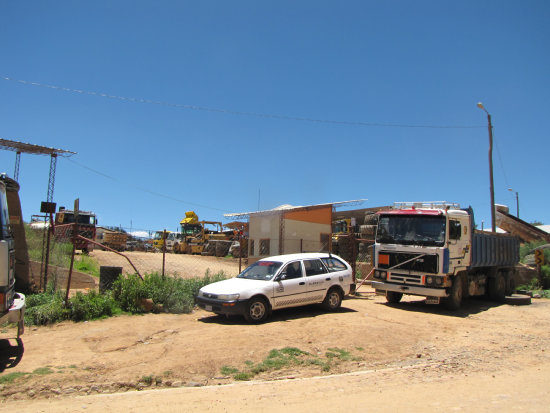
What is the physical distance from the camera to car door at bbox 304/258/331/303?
36.6ft

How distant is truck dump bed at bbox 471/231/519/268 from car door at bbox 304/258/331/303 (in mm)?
5471

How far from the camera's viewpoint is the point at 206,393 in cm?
568

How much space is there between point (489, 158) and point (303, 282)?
14.6 metres

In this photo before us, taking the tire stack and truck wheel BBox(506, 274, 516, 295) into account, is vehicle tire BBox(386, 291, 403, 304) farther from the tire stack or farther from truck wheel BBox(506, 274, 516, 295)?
the tire stack

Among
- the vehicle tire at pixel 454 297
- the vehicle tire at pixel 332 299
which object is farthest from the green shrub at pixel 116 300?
the vehicle tire at pixel 454 297

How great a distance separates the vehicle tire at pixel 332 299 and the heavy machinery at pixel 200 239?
24.2 meters

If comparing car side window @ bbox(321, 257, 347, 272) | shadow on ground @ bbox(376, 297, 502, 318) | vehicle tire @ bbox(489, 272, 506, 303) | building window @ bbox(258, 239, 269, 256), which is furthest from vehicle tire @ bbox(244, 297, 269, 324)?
vehicle tire @ bbox(489, 272, 506, 303)

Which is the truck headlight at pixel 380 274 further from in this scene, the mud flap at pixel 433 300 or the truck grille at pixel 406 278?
the mud flap at pixel 433 300

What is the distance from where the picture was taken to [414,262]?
1284 centimetres

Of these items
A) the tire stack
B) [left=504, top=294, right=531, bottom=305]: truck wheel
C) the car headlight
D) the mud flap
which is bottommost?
[left=504, top=294, right=531, bottom=305]: truck wheel

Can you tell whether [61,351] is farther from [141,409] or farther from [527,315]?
[527,315]

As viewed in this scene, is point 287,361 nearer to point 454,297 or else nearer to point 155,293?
point 155,293

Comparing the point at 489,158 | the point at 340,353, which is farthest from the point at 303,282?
the point at 489,158

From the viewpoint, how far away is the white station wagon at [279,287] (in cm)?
990
